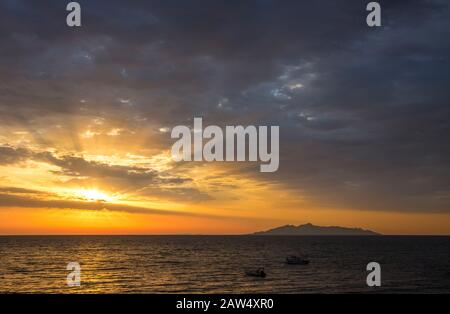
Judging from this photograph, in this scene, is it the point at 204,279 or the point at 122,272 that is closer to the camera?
the point at 204,279

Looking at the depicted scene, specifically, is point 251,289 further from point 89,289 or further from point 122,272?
point 122,272

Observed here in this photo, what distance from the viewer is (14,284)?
210ft

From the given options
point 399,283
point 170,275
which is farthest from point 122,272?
point 399,283

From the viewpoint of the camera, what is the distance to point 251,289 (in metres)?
56.1

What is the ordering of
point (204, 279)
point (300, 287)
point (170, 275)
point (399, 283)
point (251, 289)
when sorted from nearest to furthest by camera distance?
1. point (251, 289)
2. point (300, 287)
3. point (399, 283)
4. point (204, 279)
5. point (170, 275)
